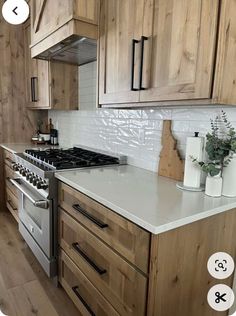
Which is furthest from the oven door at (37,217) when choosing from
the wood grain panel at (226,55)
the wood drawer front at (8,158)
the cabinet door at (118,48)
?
the wood grain panel at (226,55)

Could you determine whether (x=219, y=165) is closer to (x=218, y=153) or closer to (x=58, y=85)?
(x=218, y=153)

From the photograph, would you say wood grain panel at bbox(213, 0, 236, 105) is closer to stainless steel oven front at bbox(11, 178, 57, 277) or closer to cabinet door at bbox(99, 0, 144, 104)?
cabinet door at bbox(99, 0, 144, 104)

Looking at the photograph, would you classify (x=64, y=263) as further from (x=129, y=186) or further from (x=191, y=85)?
(x=191, y=85)

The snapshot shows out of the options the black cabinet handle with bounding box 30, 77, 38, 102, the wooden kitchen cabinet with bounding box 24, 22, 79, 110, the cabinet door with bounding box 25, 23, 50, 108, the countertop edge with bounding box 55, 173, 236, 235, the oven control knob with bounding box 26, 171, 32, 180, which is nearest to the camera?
the countertop edge with bounding box 55, 173, 236, 235

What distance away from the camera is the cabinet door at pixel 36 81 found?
263 cm

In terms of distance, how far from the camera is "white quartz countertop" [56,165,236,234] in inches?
37.2

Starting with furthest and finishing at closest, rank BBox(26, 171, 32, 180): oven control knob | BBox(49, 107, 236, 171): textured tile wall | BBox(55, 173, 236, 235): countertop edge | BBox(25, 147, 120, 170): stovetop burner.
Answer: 1. BBox(26, 171, 32, 180): oven control knob
2. BBox(25, 147, 120, 170): stovetop burner
3. BBox(49, 107, 236, 171): textured tile wall
4. BBox(55, 173, 236, 235): countertop edge

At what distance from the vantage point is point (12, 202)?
2.82 metres

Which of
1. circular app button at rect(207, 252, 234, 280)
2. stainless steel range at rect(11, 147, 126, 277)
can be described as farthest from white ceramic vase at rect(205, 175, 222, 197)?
stainless steel range at rect(11, 147, 126, 277)

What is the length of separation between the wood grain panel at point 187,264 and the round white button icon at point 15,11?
287cm

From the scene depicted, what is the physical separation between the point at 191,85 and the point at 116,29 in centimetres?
71

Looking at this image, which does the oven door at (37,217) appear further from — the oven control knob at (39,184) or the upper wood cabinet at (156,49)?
the upper wood cabinet at (156,49)

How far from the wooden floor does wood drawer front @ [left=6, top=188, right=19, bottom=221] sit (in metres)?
0.41

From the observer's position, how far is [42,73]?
8.75ft
